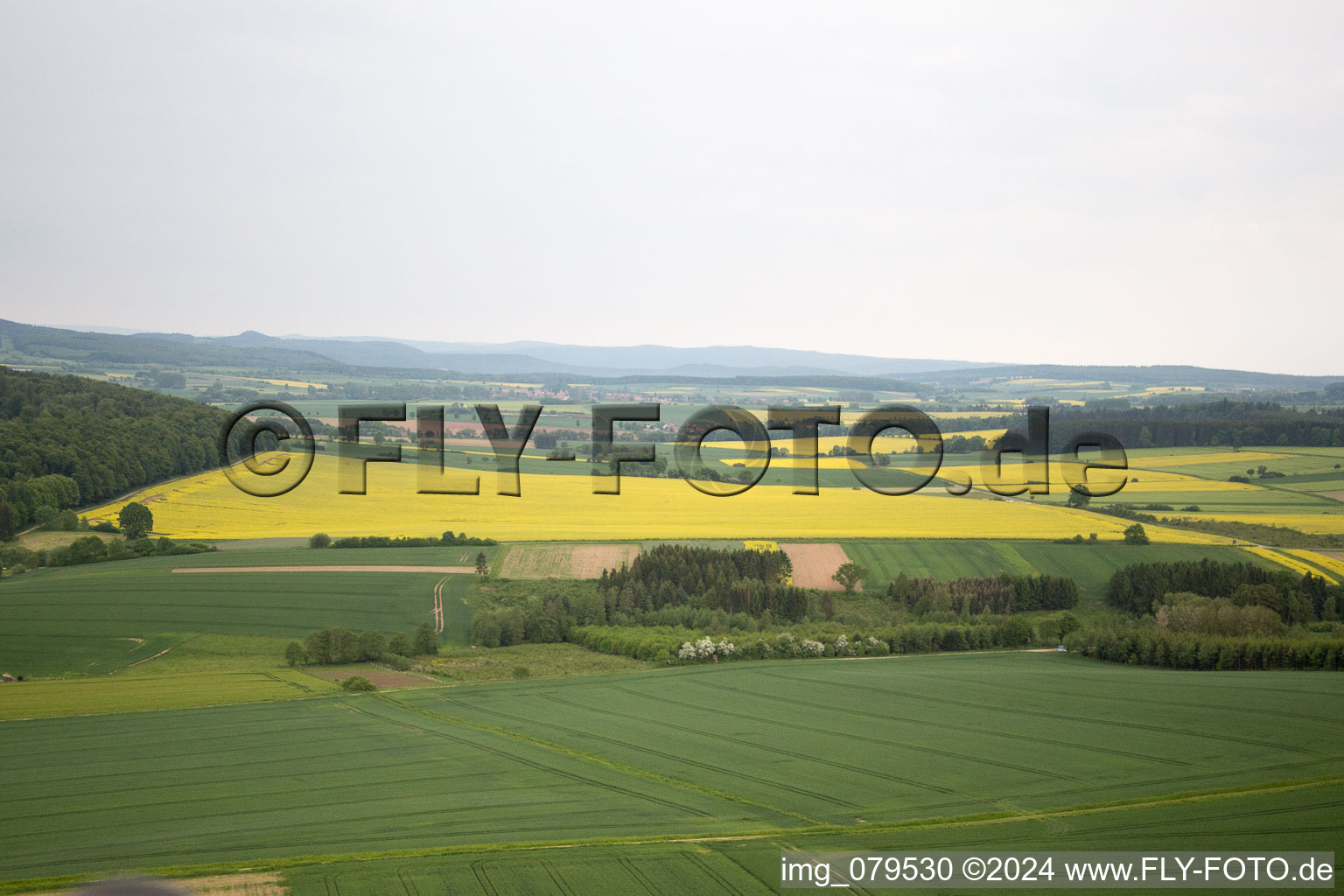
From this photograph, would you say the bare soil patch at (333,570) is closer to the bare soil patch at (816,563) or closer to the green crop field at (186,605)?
the green crop field at (186,605)

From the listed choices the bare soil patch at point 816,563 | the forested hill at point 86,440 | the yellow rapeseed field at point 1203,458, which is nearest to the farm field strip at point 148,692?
the forested hill at point 86,440

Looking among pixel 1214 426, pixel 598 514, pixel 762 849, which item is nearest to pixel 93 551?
pixel 598 514

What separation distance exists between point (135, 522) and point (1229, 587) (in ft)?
198

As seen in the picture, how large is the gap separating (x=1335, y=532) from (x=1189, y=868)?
50048 mm

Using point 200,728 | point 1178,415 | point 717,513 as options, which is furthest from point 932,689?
point 1178,415

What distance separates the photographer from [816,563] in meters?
50.9

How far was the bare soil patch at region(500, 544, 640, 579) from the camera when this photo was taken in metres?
49.1

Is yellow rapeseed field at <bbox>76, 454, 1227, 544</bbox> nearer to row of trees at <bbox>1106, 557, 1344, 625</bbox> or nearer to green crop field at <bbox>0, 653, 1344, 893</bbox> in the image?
row of trees at <bbox>1106, 557, 1344, 625</bbox>

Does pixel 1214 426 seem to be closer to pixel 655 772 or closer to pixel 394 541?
pixel 394 541

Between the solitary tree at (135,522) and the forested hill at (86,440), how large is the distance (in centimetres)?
554

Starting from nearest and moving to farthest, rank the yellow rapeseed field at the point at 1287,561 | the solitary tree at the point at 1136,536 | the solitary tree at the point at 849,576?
the yellow rapeseed field at the point at 1287,561 < the solitary tree at the point at 849,576 < the solitary tree at the point at 1136,536

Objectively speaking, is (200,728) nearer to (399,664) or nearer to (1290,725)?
(399,664)

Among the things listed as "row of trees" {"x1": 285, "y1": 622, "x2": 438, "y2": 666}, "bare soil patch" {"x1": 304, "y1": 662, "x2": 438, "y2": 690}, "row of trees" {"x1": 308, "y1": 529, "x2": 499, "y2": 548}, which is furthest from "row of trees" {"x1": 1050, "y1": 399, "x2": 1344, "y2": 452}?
"bare soil patch" {"x1": 304, "y1": 662, "x2": 438, "y2": 690}

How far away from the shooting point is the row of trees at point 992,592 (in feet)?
153
